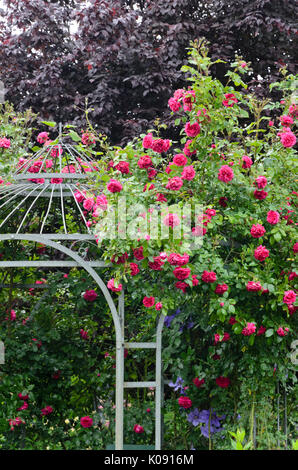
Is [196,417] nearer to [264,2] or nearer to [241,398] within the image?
[241,398]

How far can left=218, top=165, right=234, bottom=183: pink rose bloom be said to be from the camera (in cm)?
334

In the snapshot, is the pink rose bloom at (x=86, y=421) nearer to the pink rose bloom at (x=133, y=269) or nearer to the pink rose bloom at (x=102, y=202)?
the pink rose bloom at (x=133, y=269)

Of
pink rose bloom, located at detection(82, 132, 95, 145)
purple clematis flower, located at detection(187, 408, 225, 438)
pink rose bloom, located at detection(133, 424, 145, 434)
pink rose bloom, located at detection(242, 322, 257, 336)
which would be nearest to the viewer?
pink rose bloom, located at detection(242, 322, 257, 336)

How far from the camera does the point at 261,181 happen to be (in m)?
3.35

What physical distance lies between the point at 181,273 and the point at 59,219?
219cm

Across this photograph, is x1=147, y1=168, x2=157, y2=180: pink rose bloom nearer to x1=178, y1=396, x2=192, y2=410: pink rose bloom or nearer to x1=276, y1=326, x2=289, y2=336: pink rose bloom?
x1=276, y1=326, x2=289, y2=336: pink rose bloom

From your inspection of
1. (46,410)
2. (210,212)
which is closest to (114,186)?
(210,212)

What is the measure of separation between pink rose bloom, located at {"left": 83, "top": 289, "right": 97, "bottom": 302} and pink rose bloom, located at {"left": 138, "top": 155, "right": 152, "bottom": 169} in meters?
1.41

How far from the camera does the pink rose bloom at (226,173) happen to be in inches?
131

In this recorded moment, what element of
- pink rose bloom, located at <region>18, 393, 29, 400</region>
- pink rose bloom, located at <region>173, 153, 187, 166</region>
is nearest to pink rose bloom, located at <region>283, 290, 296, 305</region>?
pink rose bloom, located at <region>173, 153, 187, 166</region>

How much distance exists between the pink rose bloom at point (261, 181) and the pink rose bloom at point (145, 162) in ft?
1.99

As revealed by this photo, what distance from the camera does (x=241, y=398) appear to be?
3877 millimetres

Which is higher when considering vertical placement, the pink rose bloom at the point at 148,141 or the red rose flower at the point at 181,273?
the pink rose bloom at the point at 148,141

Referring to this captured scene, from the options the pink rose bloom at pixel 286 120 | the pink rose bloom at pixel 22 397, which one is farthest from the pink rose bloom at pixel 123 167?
the pink rose bloom at pixel 22 397
